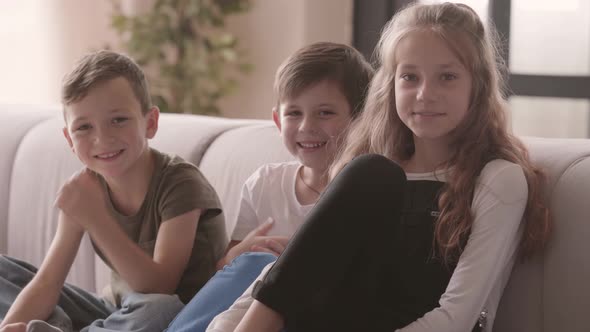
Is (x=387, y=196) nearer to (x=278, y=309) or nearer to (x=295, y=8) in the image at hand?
(x=278, y=309)

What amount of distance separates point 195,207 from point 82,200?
0.24m

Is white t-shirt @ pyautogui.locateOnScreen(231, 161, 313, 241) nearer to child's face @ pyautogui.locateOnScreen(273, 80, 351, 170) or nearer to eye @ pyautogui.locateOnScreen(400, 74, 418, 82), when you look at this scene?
child's face @ pyautogui.locateOnScreen(273, 80, 351, 170)

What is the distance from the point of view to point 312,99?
1713 mm

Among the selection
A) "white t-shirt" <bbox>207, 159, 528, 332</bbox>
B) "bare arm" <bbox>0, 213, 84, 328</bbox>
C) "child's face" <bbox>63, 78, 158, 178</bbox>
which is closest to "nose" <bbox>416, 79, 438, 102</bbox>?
"white t-shirt" <bbox>207, 159, 528, 332</bbox>

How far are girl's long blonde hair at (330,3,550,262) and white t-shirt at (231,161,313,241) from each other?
152 millimetres

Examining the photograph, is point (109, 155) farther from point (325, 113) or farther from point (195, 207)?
point (325, 113)

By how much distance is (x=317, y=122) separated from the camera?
1720 millimetres

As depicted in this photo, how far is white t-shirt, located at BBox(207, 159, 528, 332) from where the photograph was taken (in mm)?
1365

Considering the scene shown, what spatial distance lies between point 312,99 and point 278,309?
525 mm

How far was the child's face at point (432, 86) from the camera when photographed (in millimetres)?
1498

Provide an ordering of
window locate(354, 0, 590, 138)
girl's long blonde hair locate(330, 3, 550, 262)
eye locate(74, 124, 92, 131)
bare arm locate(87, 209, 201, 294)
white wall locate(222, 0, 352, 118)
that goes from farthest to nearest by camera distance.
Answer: white wall locate(222, 0, 352, 118) → window locate(354, 0, 590, 138) → eye locate(74, 124, 92, 131) → bare arm locate(87, 209, 201, 294) → girl's long blonde hair locate(330, 3, 550, 262)

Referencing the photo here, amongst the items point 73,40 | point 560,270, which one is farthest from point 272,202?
point 73,40

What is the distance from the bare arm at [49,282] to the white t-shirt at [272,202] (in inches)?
13.7

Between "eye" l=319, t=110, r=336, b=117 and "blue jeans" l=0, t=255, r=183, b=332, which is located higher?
"eye" l=319, t=110, r=336, b=117
